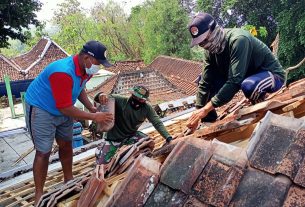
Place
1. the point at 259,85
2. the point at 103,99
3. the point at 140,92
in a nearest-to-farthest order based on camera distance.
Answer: the point at 259,85 → the point at 103,99 → the point at 140,92

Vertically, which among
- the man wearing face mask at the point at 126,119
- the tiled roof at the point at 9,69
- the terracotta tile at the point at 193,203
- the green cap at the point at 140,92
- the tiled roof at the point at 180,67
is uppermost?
the terracotta tile at the point at 193,203

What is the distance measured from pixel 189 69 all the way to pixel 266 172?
23509mm

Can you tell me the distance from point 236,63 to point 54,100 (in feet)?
5.71

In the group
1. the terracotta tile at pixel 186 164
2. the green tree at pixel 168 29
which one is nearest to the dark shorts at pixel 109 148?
the terracotta tile at pixel 186 164

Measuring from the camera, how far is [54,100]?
3188 mm

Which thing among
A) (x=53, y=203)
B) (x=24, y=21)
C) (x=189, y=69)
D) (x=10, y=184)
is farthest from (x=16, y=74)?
(x=53, y=203)

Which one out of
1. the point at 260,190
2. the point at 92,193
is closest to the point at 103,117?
the point at 92,193

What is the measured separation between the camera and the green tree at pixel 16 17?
9.66 metres

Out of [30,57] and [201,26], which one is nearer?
[201,26]

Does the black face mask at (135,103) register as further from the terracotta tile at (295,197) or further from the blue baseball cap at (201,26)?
the terracotta tile at (295,197)

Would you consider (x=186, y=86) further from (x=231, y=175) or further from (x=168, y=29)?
(x=231, y=175)

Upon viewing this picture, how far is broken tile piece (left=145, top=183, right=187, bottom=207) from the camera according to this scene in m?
1.40

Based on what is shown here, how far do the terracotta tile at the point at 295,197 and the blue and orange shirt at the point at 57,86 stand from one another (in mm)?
2260

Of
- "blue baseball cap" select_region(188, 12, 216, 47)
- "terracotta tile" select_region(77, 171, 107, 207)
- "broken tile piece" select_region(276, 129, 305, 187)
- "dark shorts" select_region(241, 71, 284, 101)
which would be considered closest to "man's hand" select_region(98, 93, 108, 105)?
"blue baseball cap" select_region(188, 12, 216, 47)
